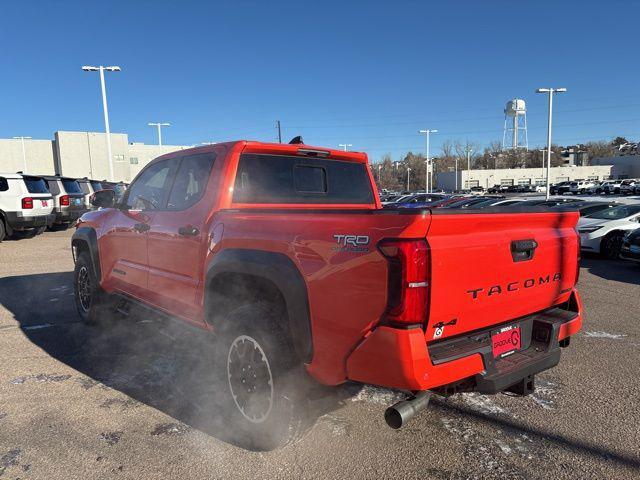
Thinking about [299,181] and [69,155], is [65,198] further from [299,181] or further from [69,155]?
[69,155]

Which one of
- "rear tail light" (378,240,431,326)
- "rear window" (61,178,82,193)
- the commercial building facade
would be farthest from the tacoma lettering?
the commercial building facade

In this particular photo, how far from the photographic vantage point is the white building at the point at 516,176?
100 metres

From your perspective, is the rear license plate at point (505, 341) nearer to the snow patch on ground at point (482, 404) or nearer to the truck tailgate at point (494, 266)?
the truck tailgate at point (494, 266)

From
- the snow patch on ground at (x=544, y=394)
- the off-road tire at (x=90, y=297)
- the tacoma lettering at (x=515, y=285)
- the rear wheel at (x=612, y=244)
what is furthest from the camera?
the rear wheel at (x=612, y=244)

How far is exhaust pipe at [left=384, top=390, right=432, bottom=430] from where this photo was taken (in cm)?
233

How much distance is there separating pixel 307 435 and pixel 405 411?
1.02m

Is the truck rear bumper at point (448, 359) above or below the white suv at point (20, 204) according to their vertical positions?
below

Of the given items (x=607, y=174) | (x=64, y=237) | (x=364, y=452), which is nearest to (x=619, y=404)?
(x=364, y=452)

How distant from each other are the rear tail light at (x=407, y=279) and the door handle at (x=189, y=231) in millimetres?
1734

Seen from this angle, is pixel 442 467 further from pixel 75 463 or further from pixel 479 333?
pixel 75 463

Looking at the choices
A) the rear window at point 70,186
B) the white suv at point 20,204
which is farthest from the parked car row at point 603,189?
the white suv at point 20,204

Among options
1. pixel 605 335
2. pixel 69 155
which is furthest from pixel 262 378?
pixel 69 155

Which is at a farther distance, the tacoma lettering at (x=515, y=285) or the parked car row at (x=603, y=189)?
the parked car row at (x=603, y=189)

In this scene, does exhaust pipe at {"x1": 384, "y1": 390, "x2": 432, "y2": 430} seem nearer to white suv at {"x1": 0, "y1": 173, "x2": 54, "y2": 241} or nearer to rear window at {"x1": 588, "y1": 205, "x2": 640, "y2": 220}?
rear window at {"x1": 588, "y1": 205, "x2": 640, "y2": 220}
